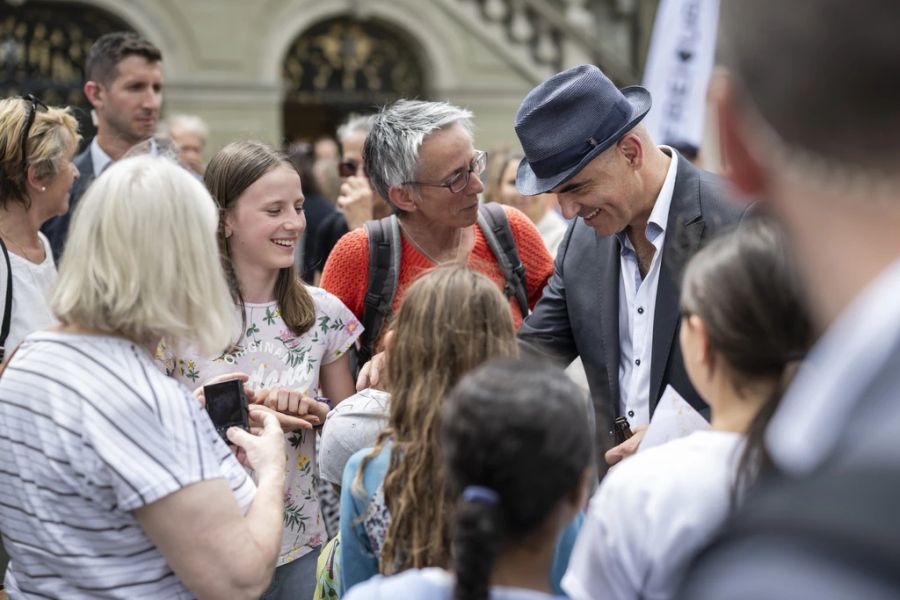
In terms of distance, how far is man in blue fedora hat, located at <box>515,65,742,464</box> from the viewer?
3086mm

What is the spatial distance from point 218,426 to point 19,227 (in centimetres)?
181

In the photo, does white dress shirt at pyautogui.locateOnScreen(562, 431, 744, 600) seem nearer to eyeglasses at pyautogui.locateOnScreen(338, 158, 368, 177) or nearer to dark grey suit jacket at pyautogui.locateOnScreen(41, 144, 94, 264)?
dark grey suit jacket at pyautogui.locateOnScreen(41, 144, 94, 264)

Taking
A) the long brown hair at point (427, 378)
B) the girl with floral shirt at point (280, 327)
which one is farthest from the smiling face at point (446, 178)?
the long brown hair at point (427, 378)

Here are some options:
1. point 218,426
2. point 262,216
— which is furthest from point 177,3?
point 218,426

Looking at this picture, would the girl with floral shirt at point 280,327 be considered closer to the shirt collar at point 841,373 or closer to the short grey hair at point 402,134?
the short grey hair at point 402,134

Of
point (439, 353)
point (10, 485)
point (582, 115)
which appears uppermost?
point (582, 115)

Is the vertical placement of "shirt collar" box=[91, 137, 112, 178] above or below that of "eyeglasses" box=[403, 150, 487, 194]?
below

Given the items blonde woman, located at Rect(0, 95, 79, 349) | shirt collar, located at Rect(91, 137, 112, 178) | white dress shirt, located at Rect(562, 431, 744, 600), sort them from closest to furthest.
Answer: white dress shirt, located at Rect(562, 431, 744, 600) → blonde woman, located at Rect(0, 95, 79, 349) → shirt collar, located at Rect(91, 137, 112, 178)

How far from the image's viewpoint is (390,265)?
3.65 metres

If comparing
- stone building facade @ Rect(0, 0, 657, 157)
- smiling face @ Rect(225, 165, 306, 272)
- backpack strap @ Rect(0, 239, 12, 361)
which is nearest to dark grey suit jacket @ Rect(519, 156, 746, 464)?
smiling face @ Rect(225, 165, 306, 272)

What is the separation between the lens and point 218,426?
262 centimetres

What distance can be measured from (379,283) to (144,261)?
5.20ft

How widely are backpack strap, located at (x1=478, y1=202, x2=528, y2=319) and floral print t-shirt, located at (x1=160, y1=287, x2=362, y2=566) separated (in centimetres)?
67

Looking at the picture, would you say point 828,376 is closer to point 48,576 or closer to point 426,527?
point 426,527
